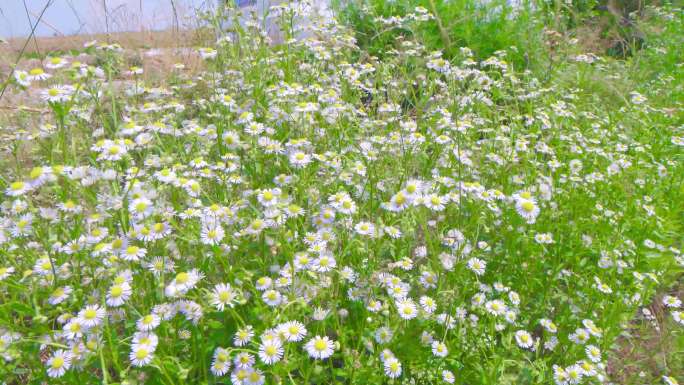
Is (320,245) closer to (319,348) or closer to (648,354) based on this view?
(319,348)

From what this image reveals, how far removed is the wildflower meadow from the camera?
1535mm

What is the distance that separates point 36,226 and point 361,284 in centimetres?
125

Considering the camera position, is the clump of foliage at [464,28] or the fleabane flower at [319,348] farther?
the clump of foliage at [464,28]

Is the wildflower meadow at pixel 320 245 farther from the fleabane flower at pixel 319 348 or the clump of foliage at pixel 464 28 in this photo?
the clump of foliage at pixel 464 28

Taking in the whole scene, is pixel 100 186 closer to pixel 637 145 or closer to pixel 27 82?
pixel 27 82

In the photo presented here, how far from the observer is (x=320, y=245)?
1.69 m

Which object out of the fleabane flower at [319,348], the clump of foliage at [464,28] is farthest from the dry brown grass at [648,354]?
the clump of foliage at [464,28]

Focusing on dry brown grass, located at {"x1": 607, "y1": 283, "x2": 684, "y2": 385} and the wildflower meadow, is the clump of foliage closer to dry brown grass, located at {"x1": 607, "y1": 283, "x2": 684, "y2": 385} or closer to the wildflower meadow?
the wildflower meadow

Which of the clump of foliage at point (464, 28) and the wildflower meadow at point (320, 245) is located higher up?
the clump of foliage at point (464, 28)

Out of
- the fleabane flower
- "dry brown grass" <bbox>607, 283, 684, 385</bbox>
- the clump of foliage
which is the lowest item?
"dry brown grass" <bbox>607, 283, 684, 385</bbox>

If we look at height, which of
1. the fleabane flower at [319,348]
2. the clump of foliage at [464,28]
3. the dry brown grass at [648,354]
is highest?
the clump of foliage at [464,28]

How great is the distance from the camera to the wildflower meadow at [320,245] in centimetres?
154

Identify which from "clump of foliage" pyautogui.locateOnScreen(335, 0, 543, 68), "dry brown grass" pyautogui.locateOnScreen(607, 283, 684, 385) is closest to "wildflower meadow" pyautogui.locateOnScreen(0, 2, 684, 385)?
"dry brown grass" pyautogui.locateOnScreen(607, 283, 684, 385)

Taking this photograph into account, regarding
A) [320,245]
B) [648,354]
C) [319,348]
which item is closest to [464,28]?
[648,354]
